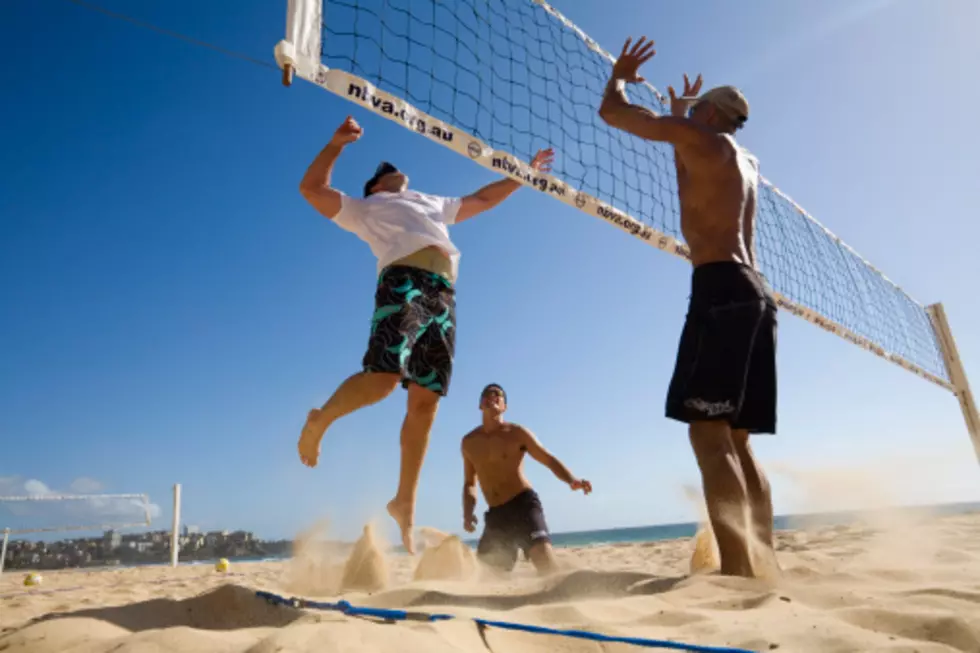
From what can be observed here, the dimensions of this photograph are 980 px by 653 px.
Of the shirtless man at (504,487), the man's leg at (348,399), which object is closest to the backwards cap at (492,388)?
the shirtless man at (504,487)

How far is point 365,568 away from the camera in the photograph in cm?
264

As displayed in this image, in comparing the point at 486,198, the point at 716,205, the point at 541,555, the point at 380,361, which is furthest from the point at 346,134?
the point at 541,555

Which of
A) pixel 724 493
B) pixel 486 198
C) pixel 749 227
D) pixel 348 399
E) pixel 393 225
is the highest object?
pixel 486 198

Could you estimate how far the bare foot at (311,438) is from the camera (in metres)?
2.38

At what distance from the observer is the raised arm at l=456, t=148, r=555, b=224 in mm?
3023

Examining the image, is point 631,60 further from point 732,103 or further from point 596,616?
point 596,616

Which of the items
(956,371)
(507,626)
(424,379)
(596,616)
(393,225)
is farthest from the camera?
(956,371)

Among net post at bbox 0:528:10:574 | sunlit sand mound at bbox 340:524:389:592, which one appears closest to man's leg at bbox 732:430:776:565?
sunlit sand mound at bbox 340:524:389:592

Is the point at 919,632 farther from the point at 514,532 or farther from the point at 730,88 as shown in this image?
the point at 514,532

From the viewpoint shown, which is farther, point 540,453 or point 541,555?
point 540,453

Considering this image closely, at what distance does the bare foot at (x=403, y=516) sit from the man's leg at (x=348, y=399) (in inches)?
19.2

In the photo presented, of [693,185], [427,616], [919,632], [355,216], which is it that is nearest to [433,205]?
[355,216]

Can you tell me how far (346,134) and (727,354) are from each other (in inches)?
74.5

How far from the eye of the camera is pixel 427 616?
136 centimetres
